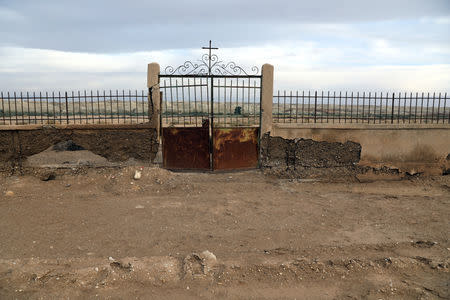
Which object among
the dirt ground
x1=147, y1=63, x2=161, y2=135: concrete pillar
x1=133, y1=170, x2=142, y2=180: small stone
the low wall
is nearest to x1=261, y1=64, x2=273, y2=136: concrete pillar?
the dirt ground

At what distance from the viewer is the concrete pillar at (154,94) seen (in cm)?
872

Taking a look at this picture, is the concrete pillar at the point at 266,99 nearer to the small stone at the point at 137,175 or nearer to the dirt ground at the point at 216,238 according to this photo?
the dirt ground at the point at 216,238

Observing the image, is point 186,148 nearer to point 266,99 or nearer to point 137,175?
point 137,175

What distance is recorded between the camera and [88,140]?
29.3 ft

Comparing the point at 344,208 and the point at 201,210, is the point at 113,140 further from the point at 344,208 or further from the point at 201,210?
the point at 344,208

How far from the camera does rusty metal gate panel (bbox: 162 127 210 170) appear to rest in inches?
349

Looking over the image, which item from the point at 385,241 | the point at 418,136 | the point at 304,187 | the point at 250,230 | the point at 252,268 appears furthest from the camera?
the point at 418,136

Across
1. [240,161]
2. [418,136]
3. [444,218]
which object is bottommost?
[444,218]

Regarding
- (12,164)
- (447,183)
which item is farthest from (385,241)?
(12,164)

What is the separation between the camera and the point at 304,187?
877 centimetres

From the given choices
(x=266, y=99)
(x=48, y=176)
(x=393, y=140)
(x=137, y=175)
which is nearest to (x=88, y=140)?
(x=48, y=176)

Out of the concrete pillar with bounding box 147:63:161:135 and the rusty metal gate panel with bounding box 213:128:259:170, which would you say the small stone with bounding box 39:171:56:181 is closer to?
the concrete pillar with bounding box 147:63:161:135

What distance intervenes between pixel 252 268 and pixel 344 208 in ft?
11.0

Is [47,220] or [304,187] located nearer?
[47,220]
